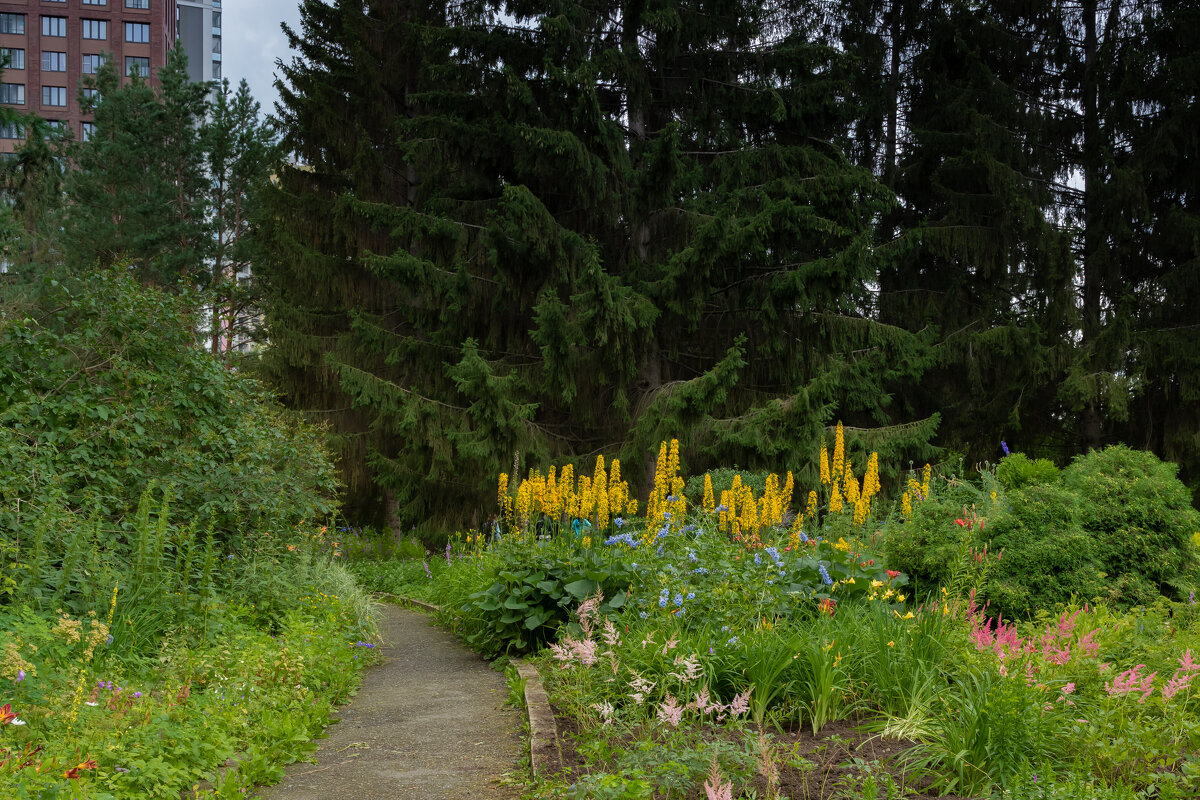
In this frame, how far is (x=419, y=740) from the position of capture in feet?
14.9

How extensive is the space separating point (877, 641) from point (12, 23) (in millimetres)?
66914

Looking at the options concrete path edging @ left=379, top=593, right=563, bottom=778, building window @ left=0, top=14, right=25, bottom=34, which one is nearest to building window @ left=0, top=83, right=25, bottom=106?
building window @ left=0, top=14, right=25, bottom=34

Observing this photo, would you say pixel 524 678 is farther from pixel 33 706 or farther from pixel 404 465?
pixel 404 465

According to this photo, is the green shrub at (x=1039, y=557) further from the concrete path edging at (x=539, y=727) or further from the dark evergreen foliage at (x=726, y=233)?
the dark evergreen foliage at (x=726, y=233)

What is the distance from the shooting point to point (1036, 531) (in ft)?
18.4

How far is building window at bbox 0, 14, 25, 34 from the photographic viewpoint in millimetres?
54125

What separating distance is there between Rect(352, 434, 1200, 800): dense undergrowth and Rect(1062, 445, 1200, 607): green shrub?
0.01 m

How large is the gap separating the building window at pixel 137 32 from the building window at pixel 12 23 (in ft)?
21.0

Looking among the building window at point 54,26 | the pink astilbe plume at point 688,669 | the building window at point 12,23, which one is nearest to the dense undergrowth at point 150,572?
the pink astilbe plume at point 688,669

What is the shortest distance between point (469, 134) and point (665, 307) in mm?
4109

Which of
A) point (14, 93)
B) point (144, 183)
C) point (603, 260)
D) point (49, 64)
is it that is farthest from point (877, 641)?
point (14, 93)

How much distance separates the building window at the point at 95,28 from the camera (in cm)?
5412

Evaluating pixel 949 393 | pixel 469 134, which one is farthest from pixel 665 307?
pixel 949 393

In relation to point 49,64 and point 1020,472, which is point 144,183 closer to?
point 1020,472
